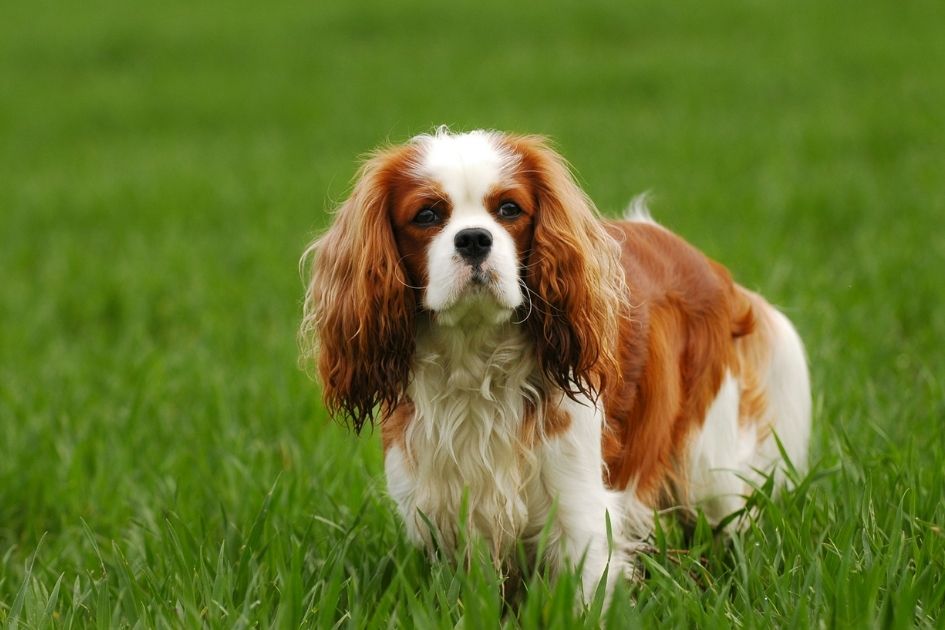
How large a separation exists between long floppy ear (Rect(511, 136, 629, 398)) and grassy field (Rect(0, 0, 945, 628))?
56cm

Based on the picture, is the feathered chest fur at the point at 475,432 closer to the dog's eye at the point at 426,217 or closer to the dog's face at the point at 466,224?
the dog's face at the point at 466,224

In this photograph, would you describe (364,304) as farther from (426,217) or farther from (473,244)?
(473,244)

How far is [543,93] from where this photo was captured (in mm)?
14492

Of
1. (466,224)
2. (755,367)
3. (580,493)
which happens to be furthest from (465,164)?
(755,367)

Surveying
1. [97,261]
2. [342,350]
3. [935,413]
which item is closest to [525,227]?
[342,350]

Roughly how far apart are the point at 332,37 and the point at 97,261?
39.1ft

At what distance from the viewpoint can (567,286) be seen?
3166mm

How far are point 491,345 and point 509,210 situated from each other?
14.3 inches

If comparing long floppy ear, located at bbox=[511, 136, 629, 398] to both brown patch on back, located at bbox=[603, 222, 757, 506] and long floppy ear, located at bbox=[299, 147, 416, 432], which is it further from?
long floppy ear, located at bbox=[299, 147, 416, 432]

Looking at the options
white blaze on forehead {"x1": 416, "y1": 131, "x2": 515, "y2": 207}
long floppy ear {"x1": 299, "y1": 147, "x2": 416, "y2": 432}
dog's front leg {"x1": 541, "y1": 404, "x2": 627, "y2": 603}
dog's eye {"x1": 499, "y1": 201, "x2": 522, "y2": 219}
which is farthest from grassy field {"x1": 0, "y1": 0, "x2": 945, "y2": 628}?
dog's eye {"x1": 499, "y1": 201, "x2": 522, "y2": 219}

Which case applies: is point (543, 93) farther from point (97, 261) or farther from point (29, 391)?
point (29, 391)

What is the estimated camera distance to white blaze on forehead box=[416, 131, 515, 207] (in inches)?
120

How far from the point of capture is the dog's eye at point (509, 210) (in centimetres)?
313

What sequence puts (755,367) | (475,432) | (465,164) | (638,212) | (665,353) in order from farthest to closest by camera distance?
(638,212) < (755,367) < (665,353) < (475,432) < (465,164)
